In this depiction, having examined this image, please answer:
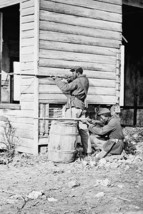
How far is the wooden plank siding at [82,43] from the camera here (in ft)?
33.3

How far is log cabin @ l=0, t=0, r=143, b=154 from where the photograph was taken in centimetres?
1003

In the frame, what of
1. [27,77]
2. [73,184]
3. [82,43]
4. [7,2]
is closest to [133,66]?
[82,43]

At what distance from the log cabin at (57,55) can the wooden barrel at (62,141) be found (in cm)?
97

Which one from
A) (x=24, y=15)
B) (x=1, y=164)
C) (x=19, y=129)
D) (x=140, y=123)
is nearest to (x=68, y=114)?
(x=19, y=129)

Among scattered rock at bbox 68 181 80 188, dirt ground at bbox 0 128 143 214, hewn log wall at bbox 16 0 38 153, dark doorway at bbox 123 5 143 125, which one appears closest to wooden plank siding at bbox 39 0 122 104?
hewn log wall at bbox 16 0 38 153

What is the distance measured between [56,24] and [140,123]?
7829 millimetres

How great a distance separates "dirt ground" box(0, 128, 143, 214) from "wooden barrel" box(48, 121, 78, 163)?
0.69ft

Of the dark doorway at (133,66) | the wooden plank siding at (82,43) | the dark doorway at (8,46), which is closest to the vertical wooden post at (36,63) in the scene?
the wooden plank siding at (82,43)

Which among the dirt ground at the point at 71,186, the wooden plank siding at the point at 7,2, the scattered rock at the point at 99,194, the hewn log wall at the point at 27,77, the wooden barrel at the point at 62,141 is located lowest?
the dirt ground at the point at 71,186

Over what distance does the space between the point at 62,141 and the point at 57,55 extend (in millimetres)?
2563

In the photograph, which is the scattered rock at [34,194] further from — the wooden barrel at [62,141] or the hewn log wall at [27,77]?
the hewn log wall at [27,77]

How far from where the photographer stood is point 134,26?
1730cm

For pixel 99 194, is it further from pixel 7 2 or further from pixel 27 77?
pixel 7 2

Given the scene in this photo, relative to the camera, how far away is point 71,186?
730 centimetres
